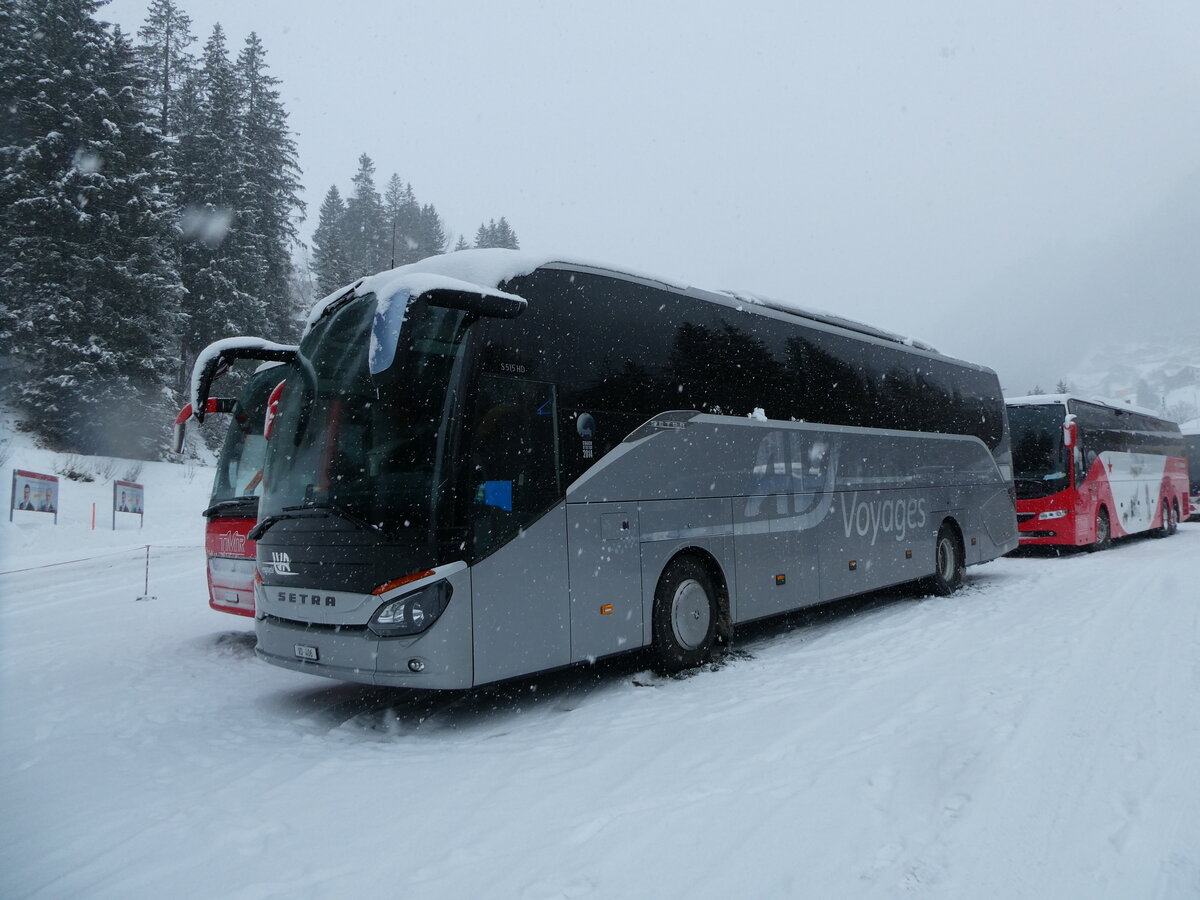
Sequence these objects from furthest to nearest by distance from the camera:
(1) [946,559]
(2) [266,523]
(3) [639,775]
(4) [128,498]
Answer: (4) [128,498]
(1) [946,559]
(2) [266,523]
(3) [639,775]

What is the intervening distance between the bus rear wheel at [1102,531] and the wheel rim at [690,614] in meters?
14.6

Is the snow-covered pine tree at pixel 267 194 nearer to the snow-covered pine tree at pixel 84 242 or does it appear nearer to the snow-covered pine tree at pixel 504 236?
the snow-covered pine tree at pixel 84 242

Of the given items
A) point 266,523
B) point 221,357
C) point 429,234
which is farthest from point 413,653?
point 429,234

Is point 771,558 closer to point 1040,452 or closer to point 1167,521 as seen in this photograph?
point 1040,452

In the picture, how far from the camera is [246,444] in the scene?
927 cm

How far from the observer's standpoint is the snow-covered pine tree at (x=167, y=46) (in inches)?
1703

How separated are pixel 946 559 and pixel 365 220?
65.5 meters

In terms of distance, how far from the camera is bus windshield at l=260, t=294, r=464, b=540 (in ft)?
18.0

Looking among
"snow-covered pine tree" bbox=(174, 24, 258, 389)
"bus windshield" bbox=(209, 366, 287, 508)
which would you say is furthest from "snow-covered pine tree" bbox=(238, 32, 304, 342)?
"bus windshield" bbox=(209, 366, 287, 508)

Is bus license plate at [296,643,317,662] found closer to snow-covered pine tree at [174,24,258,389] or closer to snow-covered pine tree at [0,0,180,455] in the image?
snow-covered pine tree at [0,0,180,455]

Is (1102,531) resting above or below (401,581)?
below

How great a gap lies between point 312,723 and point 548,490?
8.49ft

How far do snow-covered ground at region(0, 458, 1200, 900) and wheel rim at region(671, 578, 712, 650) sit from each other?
0.42 m

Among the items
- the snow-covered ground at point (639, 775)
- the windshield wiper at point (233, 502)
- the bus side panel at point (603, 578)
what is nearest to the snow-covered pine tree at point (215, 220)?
the windshield wiper at point (233, 502)
